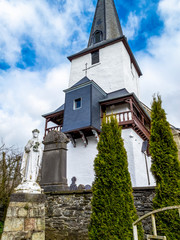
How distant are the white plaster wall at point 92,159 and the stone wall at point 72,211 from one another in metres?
6.01

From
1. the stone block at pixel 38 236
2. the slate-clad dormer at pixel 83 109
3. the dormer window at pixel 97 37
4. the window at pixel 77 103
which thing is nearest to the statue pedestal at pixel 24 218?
the stone block at pixel 38 236

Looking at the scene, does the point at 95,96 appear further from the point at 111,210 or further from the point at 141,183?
the point at 111,210

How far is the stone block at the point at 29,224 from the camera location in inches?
152

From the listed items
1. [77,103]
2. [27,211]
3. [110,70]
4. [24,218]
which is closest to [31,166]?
[27,211]

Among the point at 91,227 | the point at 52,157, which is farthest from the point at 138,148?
the point at 91,227

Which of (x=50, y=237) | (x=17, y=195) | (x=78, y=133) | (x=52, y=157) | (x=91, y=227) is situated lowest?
(x=50, y=237)

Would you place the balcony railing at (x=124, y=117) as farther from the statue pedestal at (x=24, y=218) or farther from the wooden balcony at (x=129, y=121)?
the statue pedestal at (x=24, y=218)

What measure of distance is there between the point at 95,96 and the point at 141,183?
6.65m

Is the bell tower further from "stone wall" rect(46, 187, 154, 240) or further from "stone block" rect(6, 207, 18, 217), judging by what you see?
"stone block" rect(6, 207, 18, 217)

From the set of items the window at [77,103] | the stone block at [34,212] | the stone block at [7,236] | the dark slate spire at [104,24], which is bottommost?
the stone block at [7,236]

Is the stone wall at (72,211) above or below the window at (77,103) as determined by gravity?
below

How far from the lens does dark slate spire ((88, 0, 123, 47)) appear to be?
1925cm

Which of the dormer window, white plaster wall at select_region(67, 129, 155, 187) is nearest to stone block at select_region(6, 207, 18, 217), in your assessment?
white plaster wall at select_region(67, 129, 155, 187)

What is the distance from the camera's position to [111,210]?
3.63 meters
